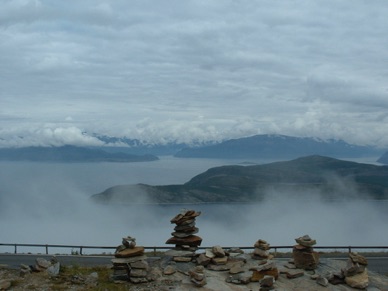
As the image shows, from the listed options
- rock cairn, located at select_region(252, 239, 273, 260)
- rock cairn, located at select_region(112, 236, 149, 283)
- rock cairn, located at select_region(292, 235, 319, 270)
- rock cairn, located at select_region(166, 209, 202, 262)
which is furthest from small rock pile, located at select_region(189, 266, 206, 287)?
rock cairn, located at select_region(292, 235, 319, 270)

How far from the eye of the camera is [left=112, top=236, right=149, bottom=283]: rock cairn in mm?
29312

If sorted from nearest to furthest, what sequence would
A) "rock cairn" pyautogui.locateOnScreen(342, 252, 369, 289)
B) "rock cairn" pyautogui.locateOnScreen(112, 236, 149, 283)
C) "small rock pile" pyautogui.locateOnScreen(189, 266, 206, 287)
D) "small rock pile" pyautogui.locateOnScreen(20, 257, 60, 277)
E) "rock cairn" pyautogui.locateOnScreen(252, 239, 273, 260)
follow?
"small rock pile" pyautogui.locateOnScreen(189, 266, 206, 287), "rock cairn" pyautogui.locateOnScreen(112, 236, 149, 283), "small rock pile" pyautogui.locateOnScreen(20, 257, 60, 277), "rock cairn" pyautogui.locateOnScreen(342, 252, 369, 289), "rock cairn" pyautogui.locateOnScreen(252, 239, 273, 260)

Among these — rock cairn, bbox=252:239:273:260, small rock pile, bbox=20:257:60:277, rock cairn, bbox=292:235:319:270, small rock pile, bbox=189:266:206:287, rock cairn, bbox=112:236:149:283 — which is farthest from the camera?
rock cairn, bbox=252:239:273:260

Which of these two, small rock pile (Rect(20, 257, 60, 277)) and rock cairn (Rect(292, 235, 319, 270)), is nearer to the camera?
small rock pile (Rect(20, 257, 60, 277))

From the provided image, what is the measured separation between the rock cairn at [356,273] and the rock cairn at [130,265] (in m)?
13.9

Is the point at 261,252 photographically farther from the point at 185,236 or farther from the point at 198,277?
the point at 198,277

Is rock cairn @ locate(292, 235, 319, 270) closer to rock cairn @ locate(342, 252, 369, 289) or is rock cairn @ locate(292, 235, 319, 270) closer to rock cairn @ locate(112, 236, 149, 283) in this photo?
rock cairn @ locate(342, 252, 369, 289)

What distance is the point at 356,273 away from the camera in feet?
101

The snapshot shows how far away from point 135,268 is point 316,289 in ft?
40.3

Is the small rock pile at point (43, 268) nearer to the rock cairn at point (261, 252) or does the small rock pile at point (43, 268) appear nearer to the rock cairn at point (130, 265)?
the rock cairn at point (130, 265)

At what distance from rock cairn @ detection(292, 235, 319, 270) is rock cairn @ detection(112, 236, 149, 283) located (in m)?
11.4

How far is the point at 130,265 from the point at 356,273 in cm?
1583

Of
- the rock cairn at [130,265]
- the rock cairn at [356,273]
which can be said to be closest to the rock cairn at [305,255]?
the rock cairn at [356,273]

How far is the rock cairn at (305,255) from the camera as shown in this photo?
32594 millimetres
